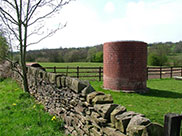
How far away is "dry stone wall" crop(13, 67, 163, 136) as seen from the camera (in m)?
2.18

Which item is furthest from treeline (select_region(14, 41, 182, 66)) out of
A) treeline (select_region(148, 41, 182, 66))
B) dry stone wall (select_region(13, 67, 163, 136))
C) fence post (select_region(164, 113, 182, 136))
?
fence post (select_region(164, 113, 182, 136))

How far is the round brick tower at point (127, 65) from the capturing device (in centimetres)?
923

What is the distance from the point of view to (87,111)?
3.52m

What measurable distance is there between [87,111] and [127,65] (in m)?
6.25

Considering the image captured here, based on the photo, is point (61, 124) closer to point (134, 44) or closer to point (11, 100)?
point (11, 100)

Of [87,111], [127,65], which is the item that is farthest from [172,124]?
[127,65]

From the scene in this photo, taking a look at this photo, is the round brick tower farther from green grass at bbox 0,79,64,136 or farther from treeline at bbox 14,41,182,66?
treeline at bbox 14,41,182,66

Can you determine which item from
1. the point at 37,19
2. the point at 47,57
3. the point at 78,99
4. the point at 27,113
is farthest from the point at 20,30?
the point at 47,57

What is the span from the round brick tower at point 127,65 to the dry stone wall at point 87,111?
185 inches

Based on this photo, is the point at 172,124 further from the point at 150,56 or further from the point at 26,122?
the point at 150,56

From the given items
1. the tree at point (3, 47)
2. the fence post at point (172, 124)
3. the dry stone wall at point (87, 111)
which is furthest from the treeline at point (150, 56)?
the fence post at point (172, 124)

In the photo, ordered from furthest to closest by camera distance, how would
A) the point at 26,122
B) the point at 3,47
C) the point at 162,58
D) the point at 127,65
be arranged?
the point at 162,58 < the point at 127,65 < the point at 3,47 < the point at 26,122

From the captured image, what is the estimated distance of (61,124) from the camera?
4625 millimetres

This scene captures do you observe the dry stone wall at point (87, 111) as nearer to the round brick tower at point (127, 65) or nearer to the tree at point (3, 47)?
the tree at point (3, 47)
